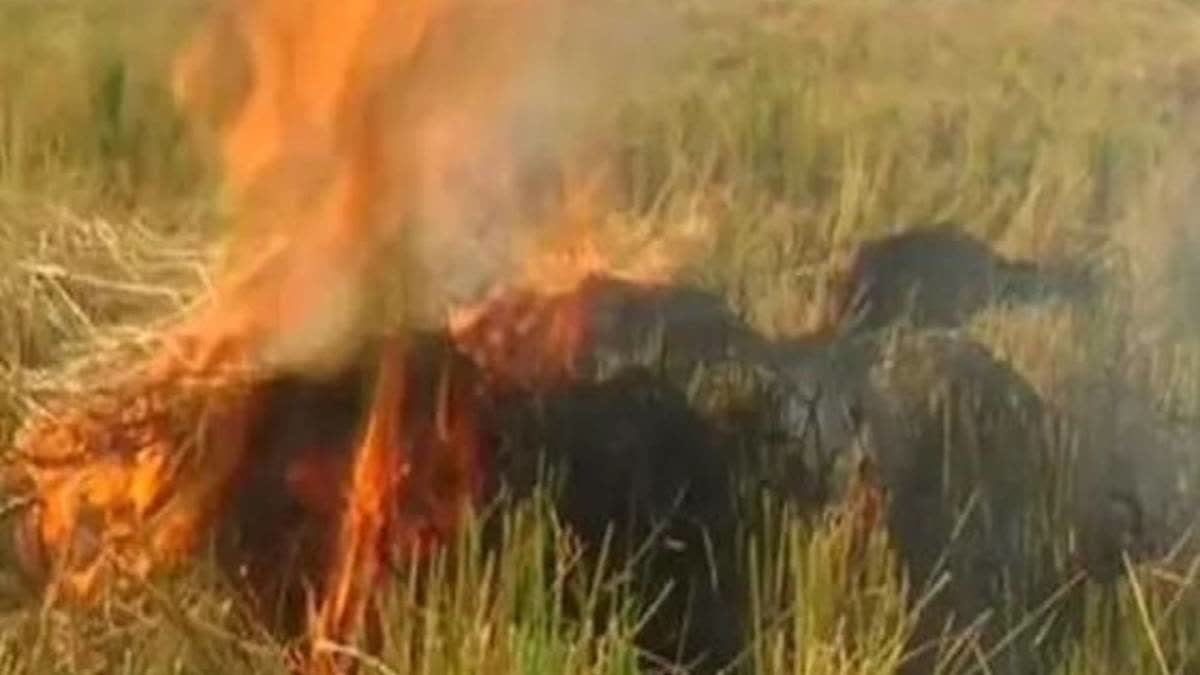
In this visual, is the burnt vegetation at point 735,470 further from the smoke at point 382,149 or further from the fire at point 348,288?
the smoke at point 382,149

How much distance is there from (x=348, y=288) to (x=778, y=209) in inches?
73.3

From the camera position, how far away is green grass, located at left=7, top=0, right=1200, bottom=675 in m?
2.96

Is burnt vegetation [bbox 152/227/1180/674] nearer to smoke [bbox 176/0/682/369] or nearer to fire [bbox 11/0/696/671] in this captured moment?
fire [bbox 11/0/696/671]

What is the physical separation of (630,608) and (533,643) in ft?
0.75

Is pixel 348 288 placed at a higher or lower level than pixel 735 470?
higher

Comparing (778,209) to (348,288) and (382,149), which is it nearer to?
(382,149)

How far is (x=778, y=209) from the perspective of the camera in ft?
16.8

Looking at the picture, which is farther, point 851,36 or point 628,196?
point 851,36

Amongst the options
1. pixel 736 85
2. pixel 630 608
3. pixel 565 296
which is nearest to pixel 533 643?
pixel 630 608

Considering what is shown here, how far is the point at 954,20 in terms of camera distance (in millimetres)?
8617

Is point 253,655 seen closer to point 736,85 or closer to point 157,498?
point 157,498

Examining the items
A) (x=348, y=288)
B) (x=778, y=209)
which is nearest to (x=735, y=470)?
(x=348, y=288)

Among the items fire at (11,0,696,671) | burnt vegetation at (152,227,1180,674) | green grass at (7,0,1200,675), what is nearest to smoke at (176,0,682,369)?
fire at (11,0,696,671)

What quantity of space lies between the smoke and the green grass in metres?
0.27
